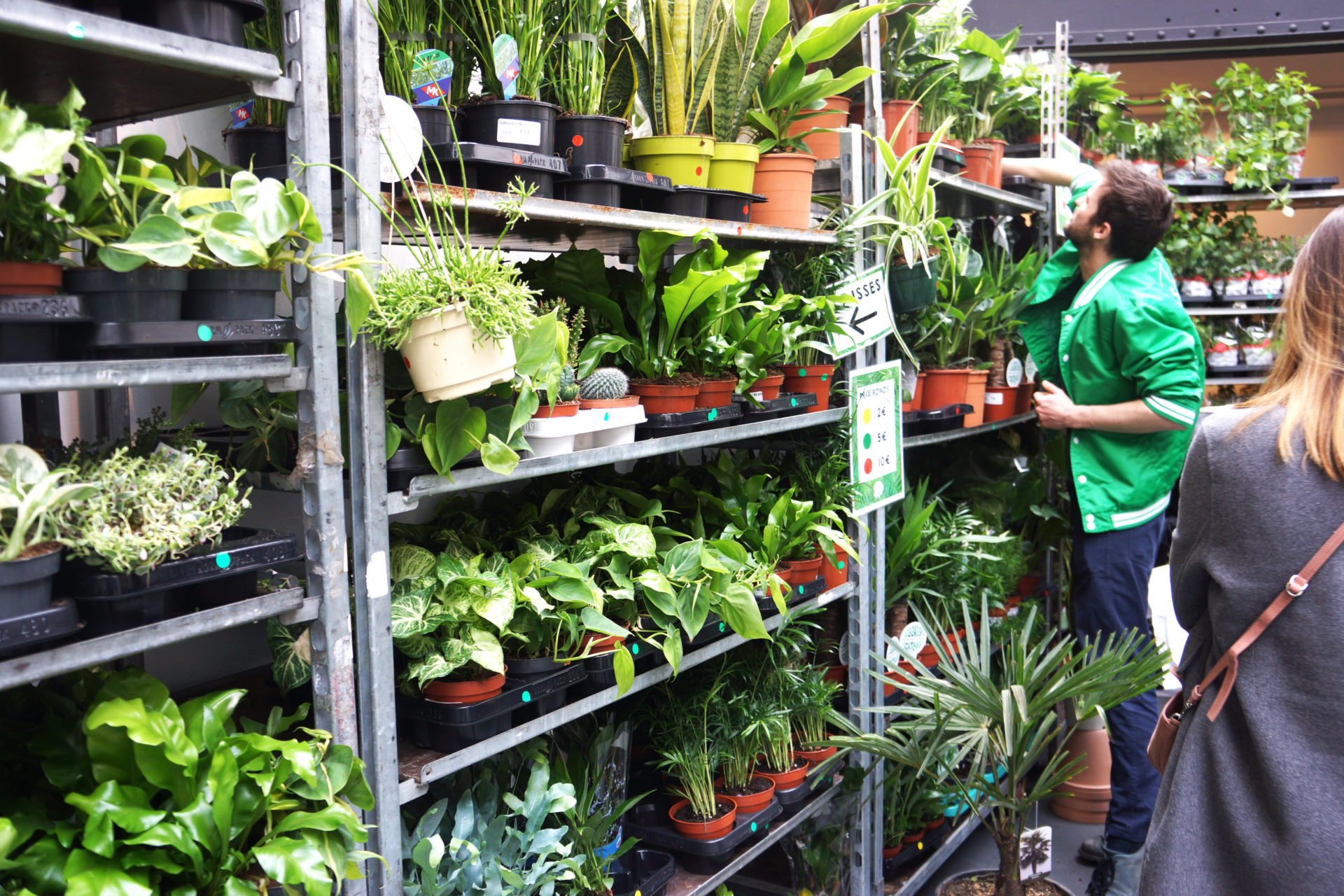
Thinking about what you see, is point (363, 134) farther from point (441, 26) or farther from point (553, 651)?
point (553, 651)

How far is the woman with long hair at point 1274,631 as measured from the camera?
1.45 m

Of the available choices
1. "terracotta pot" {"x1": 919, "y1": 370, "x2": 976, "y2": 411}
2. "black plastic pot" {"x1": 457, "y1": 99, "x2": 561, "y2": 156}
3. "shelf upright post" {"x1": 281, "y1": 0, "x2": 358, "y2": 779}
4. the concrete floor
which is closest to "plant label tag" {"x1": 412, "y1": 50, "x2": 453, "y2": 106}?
"black plastic pot" {"x1": 457, "y1": 99, "x2": 561, "y2": 156}

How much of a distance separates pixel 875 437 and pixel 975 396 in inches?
30.1

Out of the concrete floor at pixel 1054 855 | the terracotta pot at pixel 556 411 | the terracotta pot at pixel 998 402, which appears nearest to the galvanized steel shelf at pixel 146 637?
the terracotta pot at pixel 556 411

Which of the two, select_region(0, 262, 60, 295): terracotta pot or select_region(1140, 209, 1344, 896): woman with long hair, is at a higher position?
select_region(0, 262, 60, 295): terracotta pot

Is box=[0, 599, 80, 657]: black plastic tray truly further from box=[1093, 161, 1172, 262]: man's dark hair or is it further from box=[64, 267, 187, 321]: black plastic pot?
box=[1093, 161, 1172, 262]: man's dark hair

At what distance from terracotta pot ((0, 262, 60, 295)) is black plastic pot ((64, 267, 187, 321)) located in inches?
1.0

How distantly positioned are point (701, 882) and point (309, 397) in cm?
137

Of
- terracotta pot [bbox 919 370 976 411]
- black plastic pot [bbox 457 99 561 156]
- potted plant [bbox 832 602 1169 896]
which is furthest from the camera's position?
terracotta pot [bbox 919 370 976 411]

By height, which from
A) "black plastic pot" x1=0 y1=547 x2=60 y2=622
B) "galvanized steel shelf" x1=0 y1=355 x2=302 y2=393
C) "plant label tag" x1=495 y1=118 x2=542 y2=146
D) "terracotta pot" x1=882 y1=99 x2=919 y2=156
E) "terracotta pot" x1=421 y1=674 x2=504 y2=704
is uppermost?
"terracotta pot" x1=882 y1=99 x2=919 y2=156

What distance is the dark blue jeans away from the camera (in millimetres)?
2896

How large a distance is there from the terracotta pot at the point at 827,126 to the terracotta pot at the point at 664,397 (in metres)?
0.84

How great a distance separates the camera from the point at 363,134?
4.33 ft

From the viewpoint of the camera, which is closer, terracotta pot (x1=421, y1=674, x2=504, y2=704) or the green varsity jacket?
terracotta pot (x1=421, y1=674, x2=504, y2=704)
